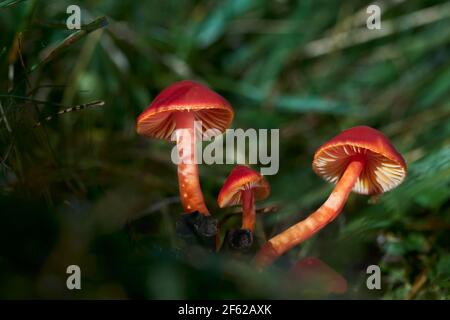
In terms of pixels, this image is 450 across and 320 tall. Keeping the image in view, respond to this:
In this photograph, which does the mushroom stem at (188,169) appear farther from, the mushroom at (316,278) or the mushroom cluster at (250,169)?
the mushroom at (316,278)

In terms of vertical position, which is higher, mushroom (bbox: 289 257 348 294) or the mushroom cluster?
the mushroom cluster

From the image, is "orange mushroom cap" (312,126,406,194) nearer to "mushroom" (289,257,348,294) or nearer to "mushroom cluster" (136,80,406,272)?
"mushroom cluster" (136,80,406,272)

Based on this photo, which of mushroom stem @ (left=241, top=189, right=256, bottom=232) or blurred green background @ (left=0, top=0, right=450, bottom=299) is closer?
blurred green background @ (left=0, top=0, right=450, bottom=299)

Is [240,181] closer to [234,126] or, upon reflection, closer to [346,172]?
[346,172]

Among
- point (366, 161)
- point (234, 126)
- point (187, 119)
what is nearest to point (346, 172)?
point (366, 161)

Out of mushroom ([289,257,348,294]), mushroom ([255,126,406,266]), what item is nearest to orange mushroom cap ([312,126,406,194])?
mushroom ([255,126,406,266])

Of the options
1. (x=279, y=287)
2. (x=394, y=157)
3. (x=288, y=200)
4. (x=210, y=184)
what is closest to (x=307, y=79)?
(x=288, y=200)

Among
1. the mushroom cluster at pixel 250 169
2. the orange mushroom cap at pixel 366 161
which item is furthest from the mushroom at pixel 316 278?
the orange mushroom cap at pixel 366 161
